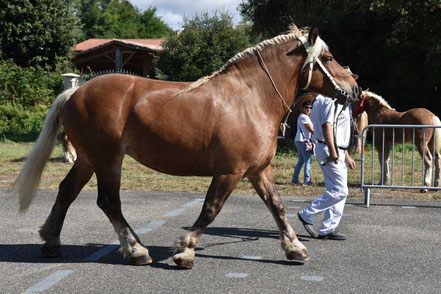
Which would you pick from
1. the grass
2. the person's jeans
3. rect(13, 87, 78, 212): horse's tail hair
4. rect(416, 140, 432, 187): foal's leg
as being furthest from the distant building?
rect(13, 87, 78, 212): horse's tail hair

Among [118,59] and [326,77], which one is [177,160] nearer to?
[326,77]

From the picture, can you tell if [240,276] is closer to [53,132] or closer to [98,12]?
[53,132]

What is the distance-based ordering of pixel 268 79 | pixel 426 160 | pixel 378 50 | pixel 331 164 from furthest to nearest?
pixel 378 50, pixel 426 160, pixel 331 164, pixel 268 79

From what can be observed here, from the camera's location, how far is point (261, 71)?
553cm

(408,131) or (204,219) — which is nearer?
(204,219)

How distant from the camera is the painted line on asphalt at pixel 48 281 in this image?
455 centimetres

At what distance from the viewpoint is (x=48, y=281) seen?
4785 mm

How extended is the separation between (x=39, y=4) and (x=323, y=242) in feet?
88.7

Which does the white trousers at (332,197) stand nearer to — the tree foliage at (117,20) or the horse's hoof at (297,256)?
the horse's hoof at (297,256)

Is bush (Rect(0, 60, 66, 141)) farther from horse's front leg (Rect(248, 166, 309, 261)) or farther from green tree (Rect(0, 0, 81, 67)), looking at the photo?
horse's front leg (Rect(248, 166, 309, 261))

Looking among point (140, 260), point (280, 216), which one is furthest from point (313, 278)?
point (140, 260)

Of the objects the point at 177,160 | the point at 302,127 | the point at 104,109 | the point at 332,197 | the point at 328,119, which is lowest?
the point at 332,197

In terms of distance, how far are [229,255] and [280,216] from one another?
0.72 meters

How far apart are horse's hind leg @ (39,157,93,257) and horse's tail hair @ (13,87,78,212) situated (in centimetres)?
27
